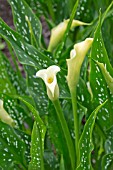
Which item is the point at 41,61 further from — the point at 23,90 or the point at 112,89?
the point at 23,90

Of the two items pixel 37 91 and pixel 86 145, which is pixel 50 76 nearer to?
pixel 86 145

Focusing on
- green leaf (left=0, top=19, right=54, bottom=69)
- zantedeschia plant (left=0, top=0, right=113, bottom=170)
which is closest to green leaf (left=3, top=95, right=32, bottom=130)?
zantedeschia plant (left=0, top=0, right=113, bottom=170)

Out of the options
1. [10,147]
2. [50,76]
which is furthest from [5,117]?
[50,76]

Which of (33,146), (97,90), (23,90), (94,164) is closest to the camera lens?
(33,146)

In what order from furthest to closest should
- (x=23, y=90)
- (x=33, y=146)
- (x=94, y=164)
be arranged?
(x=23, y=90) → (x=94, y=164) → (x=33, y=146)

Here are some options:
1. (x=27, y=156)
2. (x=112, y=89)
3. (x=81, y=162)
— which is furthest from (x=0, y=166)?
(x=112, y=89)

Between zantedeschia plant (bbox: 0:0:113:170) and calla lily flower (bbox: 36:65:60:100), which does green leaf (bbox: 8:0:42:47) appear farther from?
calla lily flower (bbox: 36:65:60:100)
